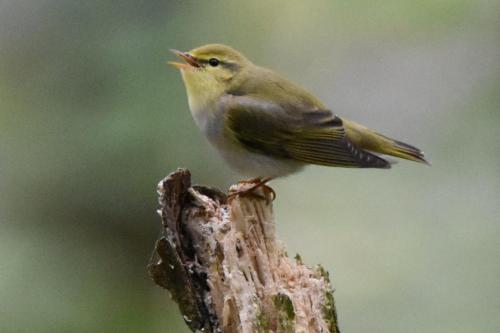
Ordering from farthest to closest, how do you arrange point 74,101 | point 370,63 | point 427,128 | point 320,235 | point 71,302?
point 370,63 < point 427,128 < point 320,235 < point 74,101 < point 71,302

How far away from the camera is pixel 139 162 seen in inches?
204

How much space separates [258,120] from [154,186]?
1377 mm

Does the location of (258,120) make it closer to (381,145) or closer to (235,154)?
(235,154)

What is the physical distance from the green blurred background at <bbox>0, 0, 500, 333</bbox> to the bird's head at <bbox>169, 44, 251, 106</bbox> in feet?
2.92

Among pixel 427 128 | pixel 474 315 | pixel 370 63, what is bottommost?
pixel 474 315

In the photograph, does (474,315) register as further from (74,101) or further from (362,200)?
(74,101)

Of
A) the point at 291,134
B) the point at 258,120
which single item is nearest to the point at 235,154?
the point at 258,120

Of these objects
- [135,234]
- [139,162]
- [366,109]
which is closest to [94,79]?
[139,162]

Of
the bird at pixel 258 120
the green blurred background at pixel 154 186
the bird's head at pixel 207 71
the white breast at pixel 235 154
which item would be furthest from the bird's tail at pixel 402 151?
the green blurred background at pixel 154 186

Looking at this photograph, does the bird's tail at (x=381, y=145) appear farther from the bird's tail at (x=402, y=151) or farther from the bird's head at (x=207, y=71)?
the bird's head at (x=207, y=71)

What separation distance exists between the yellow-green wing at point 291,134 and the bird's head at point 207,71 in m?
0.10

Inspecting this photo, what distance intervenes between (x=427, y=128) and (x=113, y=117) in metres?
2.58

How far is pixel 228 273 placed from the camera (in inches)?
119

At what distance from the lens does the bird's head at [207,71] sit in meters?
4.21
